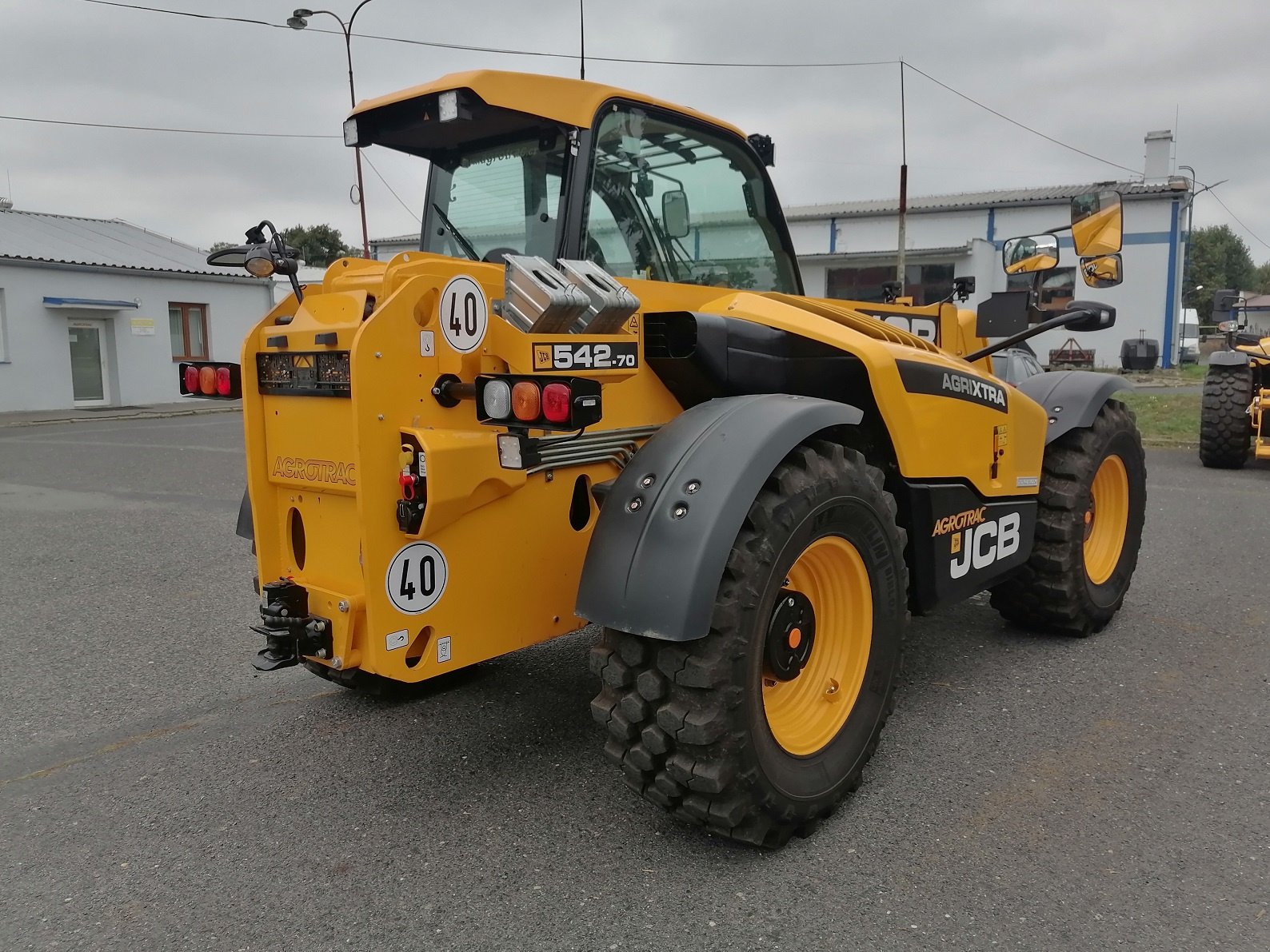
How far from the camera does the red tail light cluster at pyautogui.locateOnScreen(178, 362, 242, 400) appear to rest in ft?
10.3

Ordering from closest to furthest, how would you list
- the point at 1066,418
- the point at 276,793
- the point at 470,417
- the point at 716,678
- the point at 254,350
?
1. the point at 716,678
2. the point at 470,417
3. the point at 254,350
4. the point at 276,793
5. the point at 1066,418

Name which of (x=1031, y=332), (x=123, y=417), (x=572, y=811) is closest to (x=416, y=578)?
(x=572, y=811)

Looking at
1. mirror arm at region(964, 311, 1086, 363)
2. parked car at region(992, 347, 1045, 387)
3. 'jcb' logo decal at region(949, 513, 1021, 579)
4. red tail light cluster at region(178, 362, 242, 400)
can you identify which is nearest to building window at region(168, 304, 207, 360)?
parked car at region(992, 347, 1045, 387)

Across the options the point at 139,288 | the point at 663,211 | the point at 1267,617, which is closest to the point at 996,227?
the point at 139,288

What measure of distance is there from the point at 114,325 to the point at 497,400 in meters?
23.9

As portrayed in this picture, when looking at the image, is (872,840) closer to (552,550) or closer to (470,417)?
(552,550)

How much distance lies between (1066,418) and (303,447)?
11.3ft

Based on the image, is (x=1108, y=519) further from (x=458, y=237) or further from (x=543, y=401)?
(x=543, y=401)

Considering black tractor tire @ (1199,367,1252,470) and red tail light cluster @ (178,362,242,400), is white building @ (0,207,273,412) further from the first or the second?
red tail light cluster @ (178,362,242,400)

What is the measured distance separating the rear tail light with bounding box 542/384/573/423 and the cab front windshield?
3.26 ft

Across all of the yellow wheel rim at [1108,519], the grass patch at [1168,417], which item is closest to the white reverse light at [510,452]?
the yellow wheel rim at [1108,519]

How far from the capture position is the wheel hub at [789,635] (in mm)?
2900

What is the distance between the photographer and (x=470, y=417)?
9.09 feet

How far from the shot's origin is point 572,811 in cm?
307
